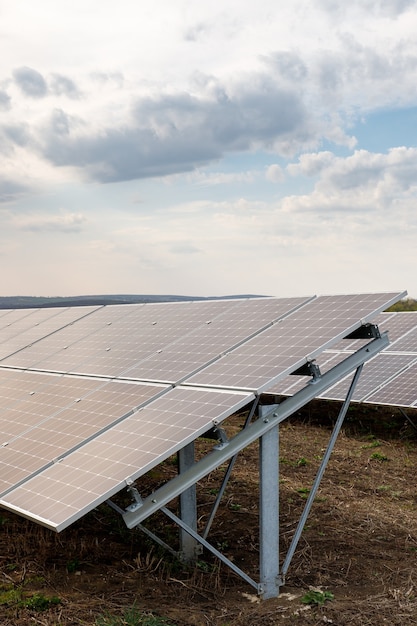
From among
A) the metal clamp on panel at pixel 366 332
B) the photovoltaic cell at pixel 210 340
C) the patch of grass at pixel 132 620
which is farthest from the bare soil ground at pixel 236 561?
the metal clamp on panel at pixel 366 332

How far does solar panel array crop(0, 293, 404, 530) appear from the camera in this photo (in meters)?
8.97

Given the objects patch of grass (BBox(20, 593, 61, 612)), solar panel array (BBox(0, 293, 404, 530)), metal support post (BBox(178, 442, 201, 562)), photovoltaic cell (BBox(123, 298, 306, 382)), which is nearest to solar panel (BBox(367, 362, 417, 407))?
solar panel array (BBox(0, 293, 404, 530))

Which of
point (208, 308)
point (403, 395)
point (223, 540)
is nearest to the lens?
point (223, 540)

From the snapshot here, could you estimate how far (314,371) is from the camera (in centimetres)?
1011

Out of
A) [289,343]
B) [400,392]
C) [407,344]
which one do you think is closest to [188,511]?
[289,343]

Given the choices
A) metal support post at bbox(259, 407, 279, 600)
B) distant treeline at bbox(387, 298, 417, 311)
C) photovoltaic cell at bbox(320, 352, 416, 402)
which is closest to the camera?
metal support post at bbox(259, 407, 279, 600)

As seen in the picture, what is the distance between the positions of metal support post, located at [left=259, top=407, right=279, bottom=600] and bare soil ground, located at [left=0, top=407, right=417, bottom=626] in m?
0.25

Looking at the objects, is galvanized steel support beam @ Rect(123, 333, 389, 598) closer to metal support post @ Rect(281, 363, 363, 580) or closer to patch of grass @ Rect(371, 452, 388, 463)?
metal support post @ Rect(281, 363, 363, 580)

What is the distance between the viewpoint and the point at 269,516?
969cm

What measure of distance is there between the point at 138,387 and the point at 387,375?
13658 millimetres

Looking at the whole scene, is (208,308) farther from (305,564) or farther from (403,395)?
(403,395)

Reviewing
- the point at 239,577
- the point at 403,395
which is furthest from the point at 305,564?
the point at 403,395

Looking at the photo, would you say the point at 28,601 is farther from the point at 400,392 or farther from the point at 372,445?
the point at 400,392

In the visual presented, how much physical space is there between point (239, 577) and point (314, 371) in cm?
331
